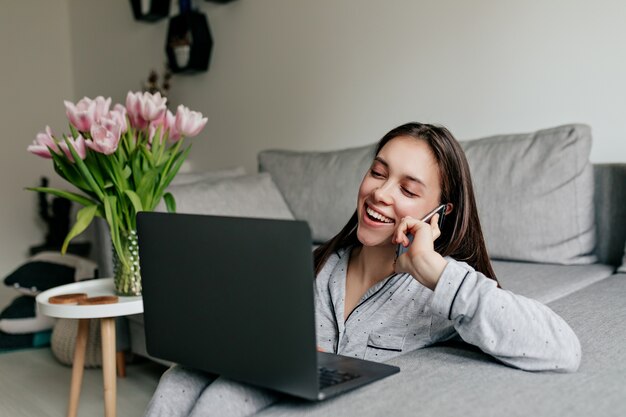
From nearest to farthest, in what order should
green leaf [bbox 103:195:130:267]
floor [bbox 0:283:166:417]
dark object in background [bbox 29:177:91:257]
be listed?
green leaf [bbox 103:195:130:267] → floor [bbox 0:283:166:417] → dark object in background [bbox 29:177:91:257]

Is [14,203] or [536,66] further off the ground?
[536,66]

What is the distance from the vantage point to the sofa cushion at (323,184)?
240cm

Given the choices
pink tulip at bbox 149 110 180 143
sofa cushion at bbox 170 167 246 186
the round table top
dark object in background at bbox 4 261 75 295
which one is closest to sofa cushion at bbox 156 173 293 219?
sofa cushion at bbox 170 167 246 186

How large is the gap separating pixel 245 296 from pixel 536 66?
1732 millimetres

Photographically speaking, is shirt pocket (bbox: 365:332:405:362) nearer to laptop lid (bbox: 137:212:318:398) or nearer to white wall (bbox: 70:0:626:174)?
→ laptop lid (bbox: 137:212:318:398)

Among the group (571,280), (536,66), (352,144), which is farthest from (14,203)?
(571,280)

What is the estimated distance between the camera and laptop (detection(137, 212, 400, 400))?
2.55ft

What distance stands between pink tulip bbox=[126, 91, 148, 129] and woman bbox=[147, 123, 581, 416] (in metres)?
0.69

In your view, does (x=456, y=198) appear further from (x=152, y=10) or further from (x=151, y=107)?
(x=152, y=10)

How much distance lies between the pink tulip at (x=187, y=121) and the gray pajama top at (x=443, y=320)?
672mm

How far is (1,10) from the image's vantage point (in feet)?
15.0

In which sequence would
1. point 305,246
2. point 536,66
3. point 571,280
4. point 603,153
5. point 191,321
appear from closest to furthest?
point 305,246
point 191,321
point 571,280
point 603,153
point 536,66

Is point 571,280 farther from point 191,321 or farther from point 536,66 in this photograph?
point 191,321

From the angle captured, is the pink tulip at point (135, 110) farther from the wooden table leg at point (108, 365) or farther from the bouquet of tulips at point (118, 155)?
the wooden table leg at point (108, 365)
